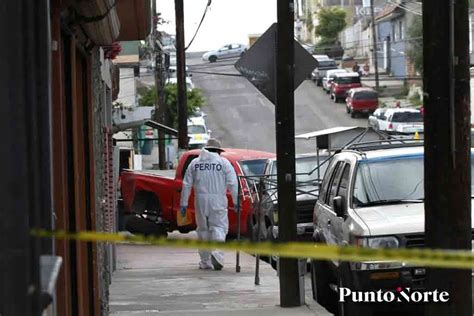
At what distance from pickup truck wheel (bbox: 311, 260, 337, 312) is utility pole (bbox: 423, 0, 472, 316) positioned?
367 centimetres

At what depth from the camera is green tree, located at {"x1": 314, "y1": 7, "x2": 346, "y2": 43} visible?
85812 mm

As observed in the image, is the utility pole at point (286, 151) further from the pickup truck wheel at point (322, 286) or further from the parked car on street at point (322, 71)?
the parked car on street at point (322, 71)

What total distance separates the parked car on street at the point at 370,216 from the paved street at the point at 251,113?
35.6 m

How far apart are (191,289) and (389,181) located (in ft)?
10.8

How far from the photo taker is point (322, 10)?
88.7 metres

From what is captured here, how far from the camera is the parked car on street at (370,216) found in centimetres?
832

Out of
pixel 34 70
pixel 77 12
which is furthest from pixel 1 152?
pixel 77 12

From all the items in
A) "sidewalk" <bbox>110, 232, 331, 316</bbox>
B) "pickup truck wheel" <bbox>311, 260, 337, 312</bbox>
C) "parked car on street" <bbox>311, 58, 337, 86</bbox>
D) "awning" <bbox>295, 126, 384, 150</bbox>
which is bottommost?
"sidewalk" <bbox>110, 232, 331, 316</bbox>

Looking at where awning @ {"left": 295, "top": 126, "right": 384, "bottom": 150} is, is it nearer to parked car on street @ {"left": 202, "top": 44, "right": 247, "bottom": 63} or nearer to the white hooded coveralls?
the white hooded coveralls

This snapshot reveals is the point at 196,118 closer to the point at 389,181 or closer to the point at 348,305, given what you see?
the point at 389,181

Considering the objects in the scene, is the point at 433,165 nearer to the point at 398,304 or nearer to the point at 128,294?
the point at 398,304

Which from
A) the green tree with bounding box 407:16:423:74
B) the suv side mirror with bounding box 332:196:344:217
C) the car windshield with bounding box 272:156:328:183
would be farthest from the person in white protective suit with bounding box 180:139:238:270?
the green tree with bounding box 407:16:423:74

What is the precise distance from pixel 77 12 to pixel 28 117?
140 inches

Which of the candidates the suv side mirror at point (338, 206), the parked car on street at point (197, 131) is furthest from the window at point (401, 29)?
the suv side mirror at point (338, 206)
